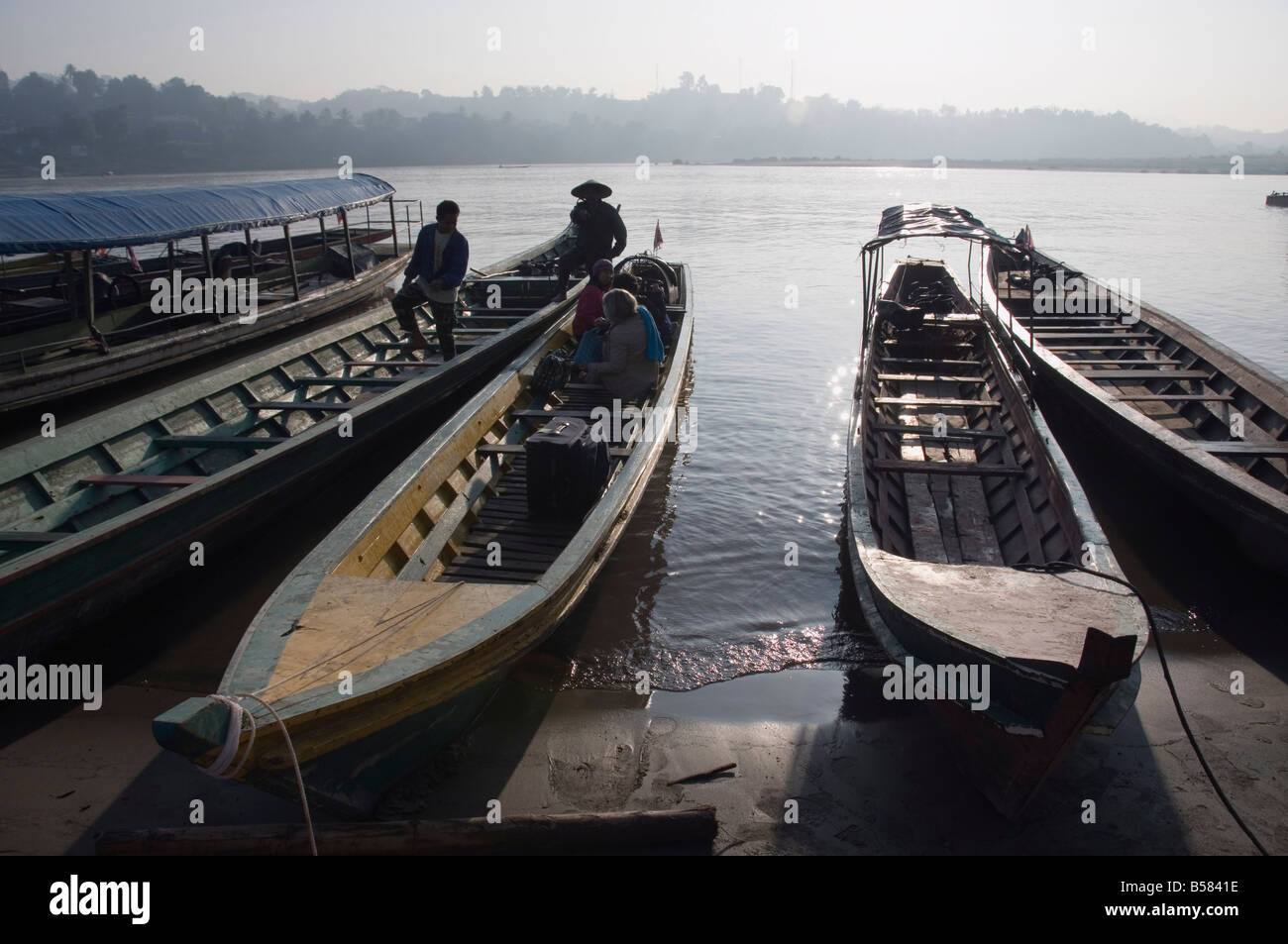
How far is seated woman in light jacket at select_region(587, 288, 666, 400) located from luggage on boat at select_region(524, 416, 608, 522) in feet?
5.66

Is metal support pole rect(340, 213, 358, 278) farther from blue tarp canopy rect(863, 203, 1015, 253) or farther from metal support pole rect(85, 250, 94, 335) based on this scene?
blue tarp canopy rect(863, 203, 1015, 253)

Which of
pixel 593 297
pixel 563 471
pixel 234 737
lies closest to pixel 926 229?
pixel 593 297

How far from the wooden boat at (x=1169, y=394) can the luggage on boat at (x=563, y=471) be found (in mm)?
4970

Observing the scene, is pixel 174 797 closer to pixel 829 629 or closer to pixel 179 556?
pixel 179 556

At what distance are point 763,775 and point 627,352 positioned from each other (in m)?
4.35

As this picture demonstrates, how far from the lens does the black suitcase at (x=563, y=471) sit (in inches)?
230

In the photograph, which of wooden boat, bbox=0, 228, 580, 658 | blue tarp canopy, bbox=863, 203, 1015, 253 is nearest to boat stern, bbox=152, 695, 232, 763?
wooden boat, bbox=0, 228, 580, 658

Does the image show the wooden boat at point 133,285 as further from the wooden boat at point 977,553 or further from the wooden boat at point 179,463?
the wooden boat at point 977,553

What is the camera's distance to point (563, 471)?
5.91 metres

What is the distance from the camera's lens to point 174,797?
435cm
